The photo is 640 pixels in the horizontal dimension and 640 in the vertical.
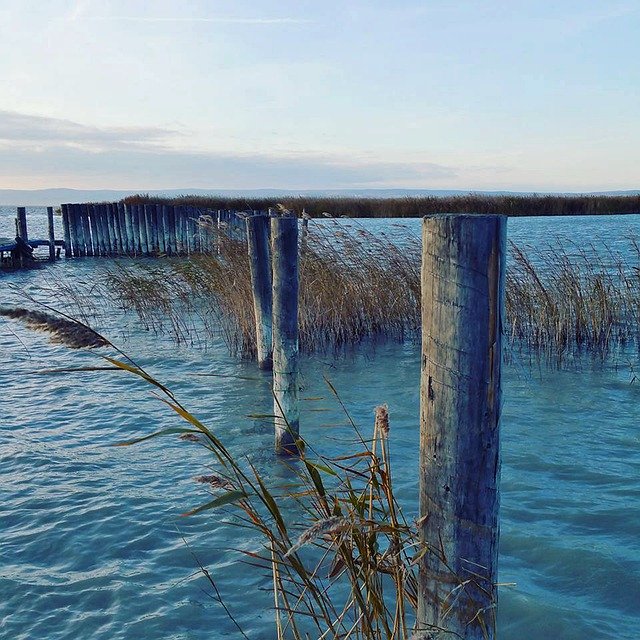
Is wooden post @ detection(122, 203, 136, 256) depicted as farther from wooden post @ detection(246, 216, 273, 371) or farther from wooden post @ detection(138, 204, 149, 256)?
wooden post @ detection(246, 216, 273, 371)

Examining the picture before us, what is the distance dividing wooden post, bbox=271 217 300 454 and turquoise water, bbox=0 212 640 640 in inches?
19.5

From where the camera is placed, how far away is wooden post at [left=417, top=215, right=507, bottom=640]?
1980 millimetres

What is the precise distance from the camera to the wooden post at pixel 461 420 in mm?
1980

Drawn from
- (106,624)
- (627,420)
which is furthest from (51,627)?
(627,420)

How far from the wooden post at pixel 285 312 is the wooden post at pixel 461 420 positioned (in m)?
3.30

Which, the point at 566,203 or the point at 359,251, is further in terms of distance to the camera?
the point at 566,203

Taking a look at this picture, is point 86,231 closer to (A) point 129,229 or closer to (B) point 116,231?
(B) point 116,231

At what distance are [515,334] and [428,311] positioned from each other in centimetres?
769

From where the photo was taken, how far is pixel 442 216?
2.03 meters

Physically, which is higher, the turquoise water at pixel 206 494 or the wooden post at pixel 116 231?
the wooden post at pixel 116 231

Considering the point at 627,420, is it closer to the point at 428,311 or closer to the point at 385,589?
the point at 385,589

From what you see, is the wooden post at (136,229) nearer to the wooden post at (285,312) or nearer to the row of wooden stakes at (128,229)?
the row of wooden stakes at (128,229)

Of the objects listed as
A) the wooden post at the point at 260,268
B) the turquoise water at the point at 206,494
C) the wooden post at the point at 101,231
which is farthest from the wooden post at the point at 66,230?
the wooden post at the point at 260,268

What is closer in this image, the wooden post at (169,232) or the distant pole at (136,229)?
the wooden post at (169,232)
